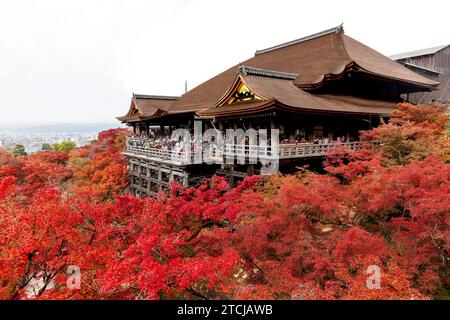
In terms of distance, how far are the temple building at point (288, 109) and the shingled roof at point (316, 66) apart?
79 millimetres

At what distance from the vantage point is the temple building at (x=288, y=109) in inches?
545

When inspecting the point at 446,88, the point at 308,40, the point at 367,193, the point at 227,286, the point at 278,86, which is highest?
the point at 308,40

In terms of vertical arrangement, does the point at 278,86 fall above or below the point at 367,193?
above

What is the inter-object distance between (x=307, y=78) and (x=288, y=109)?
263 inches

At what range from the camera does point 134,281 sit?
650cm

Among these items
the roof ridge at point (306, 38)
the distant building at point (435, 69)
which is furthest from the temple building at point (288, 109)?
the distant building at point (435, 69)

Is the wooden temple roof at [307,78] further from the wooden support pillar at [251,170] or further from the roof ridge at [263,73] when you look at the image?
the wooden support pillar at [251,170]

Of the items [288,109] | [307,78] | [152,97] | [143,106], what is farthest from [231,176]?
[152,97]

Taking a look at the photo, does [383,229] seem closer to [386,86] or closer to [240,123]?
[240,123]

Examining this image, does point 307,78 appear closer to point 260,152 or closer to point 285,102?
point 285,102

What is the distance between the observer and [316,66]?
19500 millimetres

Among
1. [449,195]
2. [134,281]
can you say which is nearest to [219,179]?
[134,281]

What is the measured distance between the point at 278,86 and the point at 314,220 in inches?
353

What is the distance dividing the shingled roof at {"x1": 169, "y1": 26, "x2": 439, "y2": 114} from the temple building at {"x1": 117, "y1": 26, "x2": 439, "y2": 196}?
0.08 meters
